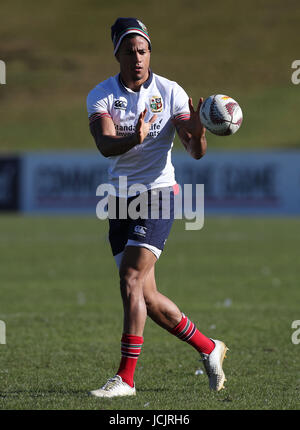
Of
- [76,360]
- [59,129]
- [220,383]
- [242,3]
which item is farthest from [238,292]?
[242,3]

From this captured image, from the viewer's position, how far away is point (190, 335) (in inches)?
274

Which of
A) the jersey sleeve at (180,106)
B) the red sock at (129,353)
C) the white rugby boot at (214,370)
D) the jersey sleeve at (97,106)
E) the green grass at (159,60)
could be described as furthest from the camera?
the green grass at (159,60)

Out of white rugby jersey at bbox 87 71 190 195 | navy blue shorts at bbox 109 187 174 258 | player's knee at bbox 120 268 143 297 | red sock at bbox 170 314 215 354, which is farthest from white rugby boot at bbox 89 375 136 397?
white rugby jersey at bbox 87 71 190 195

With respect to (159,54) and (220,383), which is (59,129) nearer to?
(159,54)

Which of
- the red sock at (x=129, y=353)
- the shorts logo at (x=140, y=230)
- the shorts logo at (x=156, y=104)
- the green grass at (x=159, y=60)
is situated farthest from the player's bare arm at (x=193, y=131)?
the green grass at (x=159, y=60)

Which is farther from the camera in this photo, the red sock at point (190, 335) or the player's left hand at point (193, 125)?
the red sock at point (190, 335)

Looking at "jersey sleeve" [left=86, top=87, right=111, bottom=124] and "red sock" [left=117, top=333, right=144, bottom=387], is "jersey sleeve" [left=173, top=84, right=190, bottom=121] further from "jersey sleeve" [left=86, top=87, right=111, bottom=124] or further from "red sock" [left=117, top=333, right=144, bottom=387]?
"red sock" [left=117, top=333, right=144, bottom=387]

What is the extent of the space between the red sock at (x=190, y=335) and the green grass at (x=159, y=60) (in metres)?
47.8

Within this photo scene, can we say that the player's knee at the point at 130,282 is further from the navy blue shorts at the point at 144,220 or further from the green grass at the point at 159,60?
the green grass at the point at 159,60

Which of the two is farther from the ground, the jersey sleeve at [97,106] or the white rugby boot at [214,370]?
the jersey sleeve at [97,106]

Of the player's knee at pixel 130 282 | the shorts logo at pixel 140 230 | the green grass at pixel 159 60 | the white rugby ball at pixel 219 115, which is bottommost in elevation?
the player's knee at pixel 130 282

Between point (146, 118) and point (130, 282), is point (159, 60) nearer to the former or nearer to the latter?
point (146, 118)

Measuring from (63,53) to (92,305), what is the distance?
61300 mm

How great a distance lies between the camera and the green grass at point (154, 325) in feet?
21.3
